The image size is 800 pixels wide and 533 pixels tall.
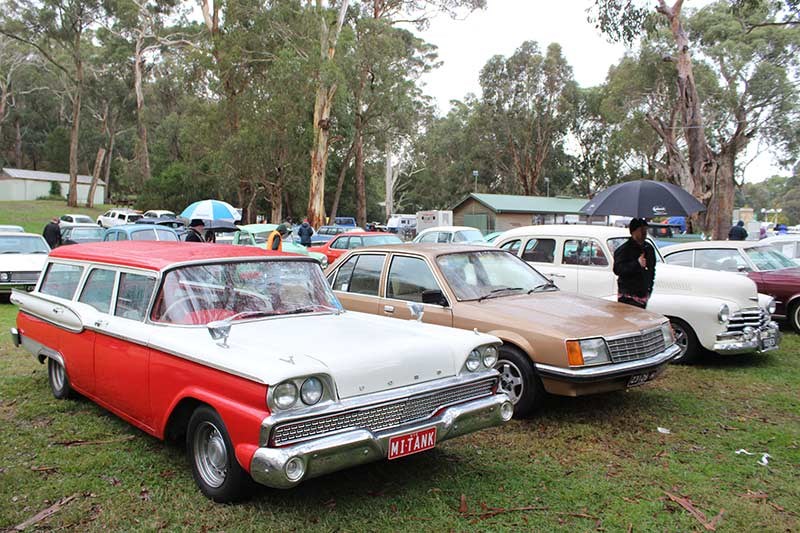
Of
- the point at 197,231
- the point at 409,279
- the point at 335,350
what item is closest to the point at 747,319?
the point at 409,279

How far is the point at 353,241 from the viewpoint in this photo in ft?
58.8

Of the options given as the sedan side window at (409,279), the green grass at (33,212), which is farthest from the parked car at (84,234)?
the green grass at (33,212)

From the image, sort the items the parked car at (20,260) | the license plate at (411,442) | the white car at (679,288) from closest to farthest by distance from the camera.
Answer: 1. the license plate at (411,442)
2. the white car at (679,288)
3. the parked car at (20,260)

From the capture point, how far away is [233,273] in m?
4.72

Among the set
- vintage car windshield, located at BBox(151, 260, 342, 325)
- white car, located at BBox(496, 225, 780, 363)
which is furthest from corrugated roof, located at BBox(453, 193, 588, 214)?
vintage car windshield, located at BBox(151, 260, 342, 325)

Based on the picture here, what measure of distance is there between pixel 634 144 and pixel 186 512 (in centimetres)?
4353

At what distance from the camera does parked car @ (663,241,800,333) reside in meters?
9.71

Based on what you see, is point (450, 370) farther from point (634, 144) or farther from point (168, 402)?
point (634, 144)

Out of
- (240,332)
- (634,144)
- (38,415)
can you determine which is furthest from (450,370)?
(634,144)

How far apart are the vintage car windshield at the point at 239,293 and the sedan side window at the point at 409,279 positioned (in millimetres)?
1457

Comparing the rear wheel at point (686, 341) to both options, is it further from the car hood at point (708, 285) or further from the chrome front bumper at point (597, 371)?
the chrome front bumper at point (597, 371)

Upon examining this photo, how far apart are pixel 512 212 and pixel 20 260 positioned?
107 feet

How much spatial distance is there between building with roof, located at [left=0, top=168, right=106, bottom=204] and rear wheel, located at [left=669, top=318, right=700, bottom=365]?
66828 millimetres

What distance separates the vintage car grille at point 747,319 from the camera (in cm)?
750
